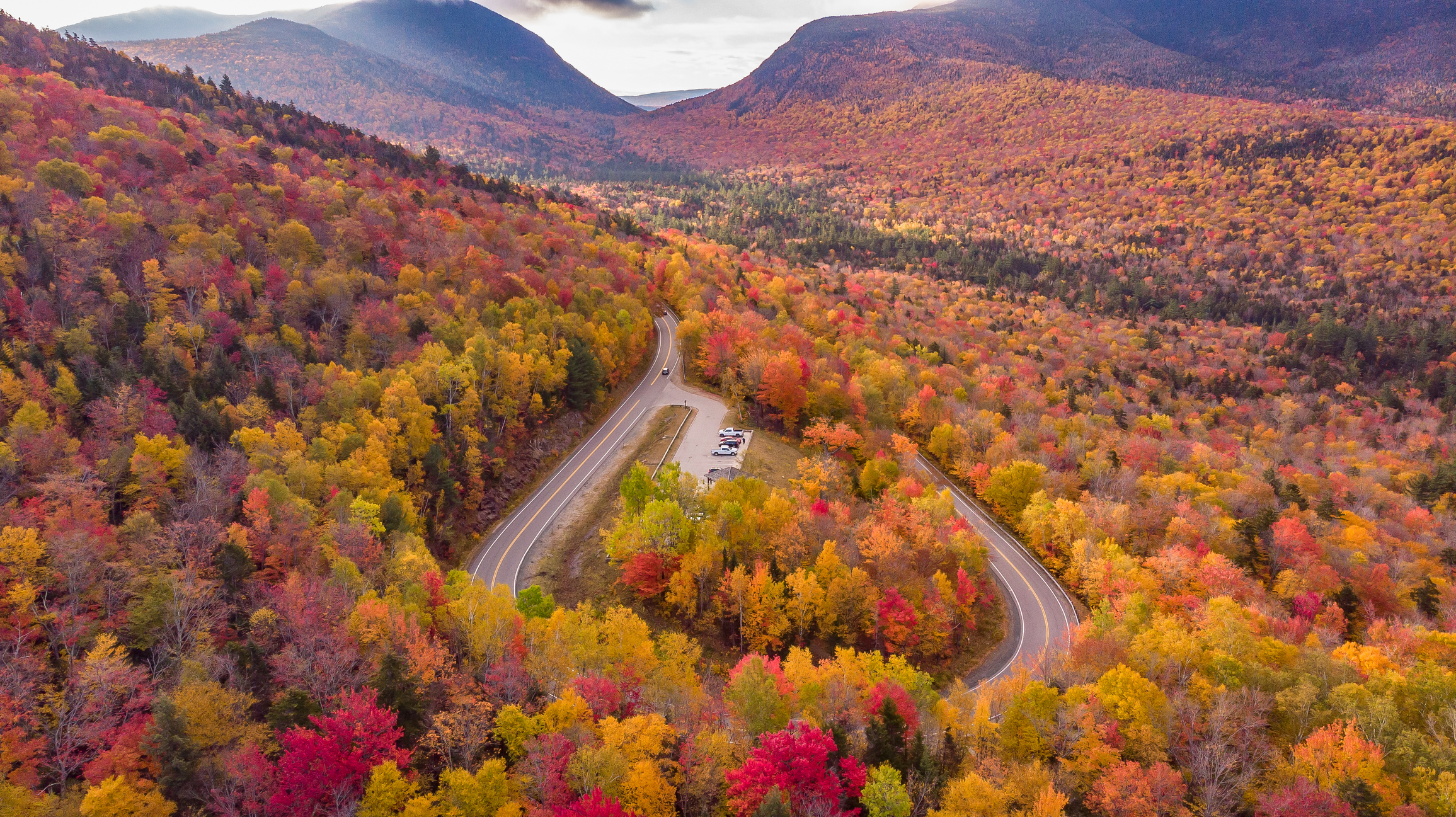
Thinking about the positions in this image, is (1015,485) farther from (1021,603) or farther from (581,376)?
(581,376)

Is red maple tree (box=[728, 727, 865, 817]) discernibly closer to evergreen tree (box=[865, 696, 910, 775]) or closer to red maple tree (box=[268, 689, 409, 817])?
evergreen tree (box=[865, 696, 910, 775])

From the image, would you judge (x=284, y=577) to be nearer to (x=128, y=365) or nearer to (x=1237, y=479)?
(x=128, y=365)

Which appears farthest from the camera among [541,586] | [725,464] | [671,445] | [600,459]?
[600,459]

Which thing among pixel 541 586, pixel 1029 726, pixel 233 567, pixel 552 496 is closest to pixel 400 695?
pixel 233 567

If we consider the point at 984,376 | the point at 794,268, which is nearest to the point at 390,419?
the point at 984,376

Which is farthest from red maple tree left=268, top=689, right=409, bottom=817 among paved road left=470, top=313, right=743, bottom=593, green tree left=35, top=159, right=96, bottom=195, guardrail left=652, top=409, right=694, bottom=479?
green tree left=35, top=159, right=96, bottom=195

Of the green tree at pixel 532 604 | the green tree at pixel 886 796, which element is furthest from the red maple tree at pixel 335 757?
the green tree at pixel 886 796
